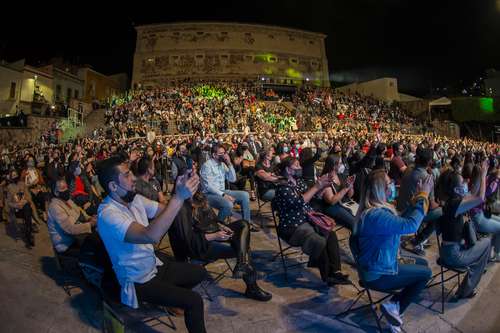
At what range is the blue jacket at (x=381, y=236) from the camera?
3211 millimetres

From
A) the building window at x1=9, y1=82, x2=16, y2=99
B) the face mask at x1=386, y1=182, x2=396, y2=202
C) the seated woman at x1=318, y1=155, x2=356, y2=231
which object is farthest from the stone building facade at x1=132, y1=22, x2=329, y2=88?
the seated woman at x1=318, y1=155, x2=356, y2=231

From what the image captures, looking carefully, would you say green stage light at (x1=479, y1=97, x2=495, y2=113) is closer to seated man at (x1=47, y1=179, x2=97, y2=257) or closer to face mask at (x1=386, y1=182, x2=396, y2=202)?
face mask at (x1=386, y1=182, x2=396, y2=202)

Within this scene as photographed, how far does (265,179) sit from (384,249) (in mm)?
3749

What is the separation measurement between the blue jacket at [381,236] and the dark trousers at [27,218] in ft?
20.8

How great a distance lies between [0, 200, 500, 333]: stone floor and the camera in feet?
12.3

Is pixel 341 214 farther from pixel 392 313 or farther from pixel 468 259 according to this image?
pixel 392 313

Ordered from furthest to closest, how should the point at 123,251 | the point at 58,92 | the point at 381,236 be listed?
1. the point at 58,92
2. the point at 381,236
3. the point at 123,251

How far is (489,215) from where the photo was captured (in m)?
5.38

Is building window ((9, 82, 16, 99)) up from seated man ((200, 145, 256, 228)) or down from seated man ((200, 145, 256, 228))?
up

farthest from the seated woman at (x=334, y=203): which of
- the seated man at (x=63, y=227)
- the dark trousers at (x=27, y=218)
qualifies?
the dark trousers at (x=27, y=218)

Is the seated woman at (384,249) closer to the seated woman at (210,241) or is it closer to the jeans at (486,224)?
the seated woman at (210,241)

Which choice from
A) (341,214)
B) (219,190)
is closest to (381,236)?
(341,214)

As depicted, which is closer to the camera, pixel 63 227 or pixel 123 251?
pixel 123 251

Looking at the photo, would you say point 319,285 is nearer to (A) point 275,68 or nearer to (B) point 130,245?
(B) point 130,245
